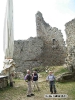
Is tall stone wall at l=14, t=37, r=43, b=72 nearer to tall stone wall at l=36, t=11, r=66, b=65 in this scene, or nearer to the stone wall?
the stone wall

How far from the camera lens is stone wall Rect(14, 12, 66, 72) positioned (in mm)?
26031

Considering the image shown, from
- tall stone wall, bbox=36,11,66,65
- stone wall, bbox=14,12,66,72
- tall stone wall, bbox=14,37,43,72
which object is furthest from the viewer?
tall stone wall, bbox=36,11,66,65

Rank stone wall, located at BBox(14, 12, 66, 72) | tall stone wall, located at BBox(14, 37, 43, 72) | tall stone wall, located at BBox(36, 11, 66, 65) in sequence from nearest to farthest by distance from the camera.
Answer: tall stone wall, located at BBox(14, 37, 43, 72), stone wall, located at BBox(14, 12, 66, 72), tall stone wall, located at BBox(36, 11, 66, 65)

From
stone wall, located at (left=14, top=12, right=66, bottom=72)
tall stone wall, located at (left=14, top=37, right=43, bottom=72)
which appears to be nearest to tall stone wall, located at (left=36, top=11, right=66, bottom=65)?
stone wall, located at (left=14, top=12, right=66, bottom=72)

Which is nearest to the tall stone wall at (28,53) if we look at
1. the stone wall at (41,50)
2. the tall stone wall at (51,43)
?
the stone wall at (41,50)

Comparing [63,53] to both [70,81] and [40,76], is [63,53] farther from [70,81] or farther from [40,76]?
[70,81]

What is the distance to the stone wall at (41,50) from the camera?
2603 centimetres

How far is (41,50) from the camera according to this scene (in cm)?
2652

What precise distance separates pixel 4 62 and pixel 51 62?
14.2 meters

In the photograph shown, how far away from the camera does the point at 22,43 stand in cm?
2661

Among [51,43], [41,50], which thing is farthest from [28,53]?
[51,43]

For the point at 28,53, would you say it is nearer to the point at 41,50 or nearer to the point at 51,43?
the point at 41,50

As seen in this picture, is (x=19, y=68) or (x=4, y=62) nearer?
(x=4, y=62)

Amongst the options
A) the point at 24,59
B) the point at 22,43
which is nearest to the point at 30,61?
the point at 24,59
